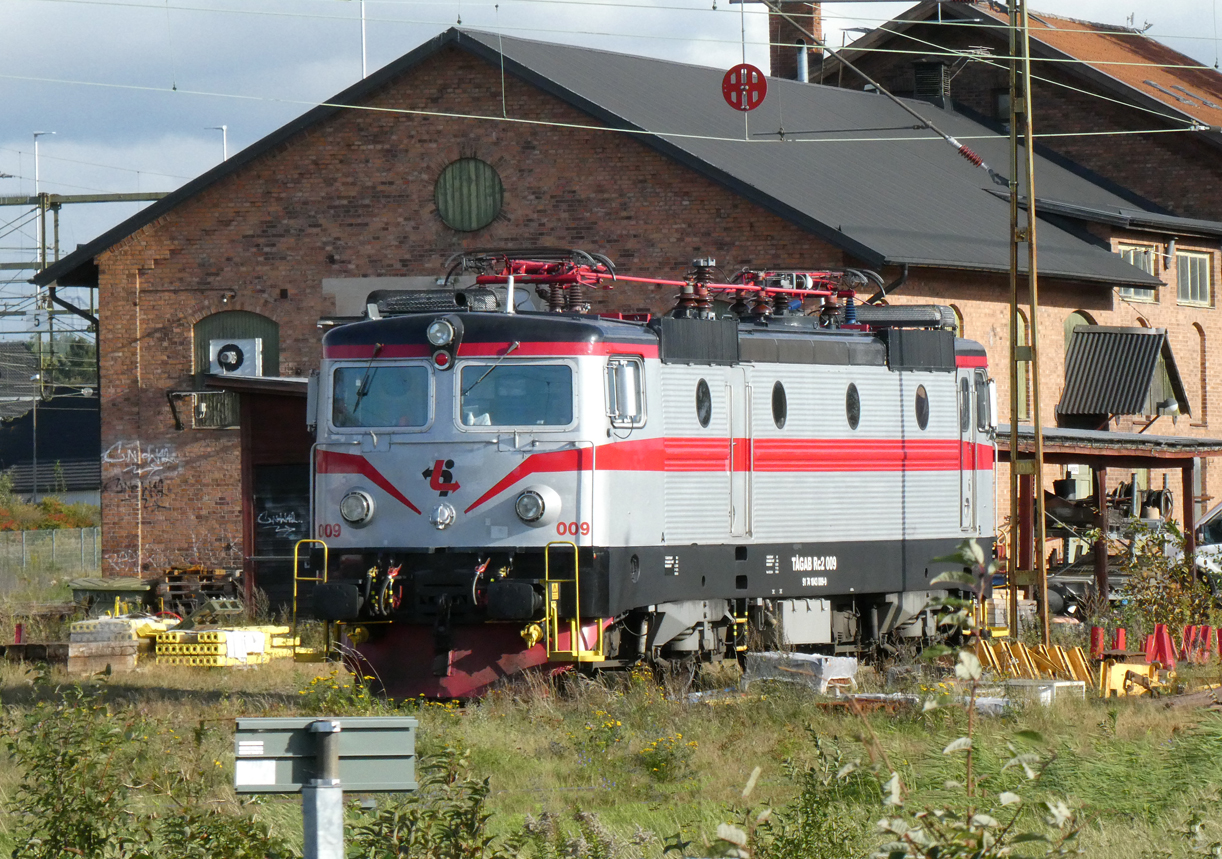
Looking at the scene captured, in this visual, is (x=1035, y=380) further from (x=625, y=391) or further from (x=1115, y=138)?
(x=1115, y=138)

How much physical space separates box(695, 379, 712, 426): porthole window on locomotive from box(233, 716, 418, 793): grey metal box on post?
10.0m

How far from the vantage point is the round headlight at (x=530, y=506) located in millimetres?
14562

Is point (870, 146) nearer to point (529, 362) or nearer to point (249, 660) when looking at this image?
point (249, 660)

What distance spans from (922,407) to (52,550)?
1125 inches

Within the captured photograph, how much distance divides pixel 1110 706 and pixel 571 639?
429cm

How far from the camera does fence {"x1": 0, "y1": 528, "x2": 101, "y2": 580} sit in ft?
131

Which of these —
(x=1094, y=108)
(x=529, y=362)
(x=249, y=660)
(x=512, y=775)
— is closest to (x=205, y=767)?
(x=512, y=775)

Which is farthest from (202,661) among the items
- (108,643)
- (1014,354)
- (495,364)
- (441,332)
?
(1014,354)

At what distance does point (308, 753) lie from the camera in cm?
592

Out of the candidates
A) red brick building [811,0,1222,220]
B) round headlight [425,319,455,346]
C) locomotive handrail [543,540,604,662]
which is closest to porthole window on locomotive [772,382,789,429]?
locomotive handrail [543,540,604,662]

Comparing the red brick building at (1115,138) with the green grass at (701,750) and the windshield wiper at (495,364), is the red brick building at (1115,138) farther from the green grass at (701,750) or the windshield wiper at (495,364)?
the green grass at (701,750)

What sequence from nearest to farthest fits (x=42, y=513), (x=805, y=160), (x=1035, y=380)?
1. (x=1035, y=380)
2. (x=805, y=160)
3. (x=42, y=513)

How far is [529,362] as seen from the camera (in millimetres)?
14875

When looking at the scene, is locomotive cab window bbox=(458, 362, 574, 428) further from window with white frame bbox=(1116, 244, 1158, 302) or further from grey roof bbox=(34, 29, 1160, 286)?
window with white frame bbox=(1116, 244, 1158, 302)
